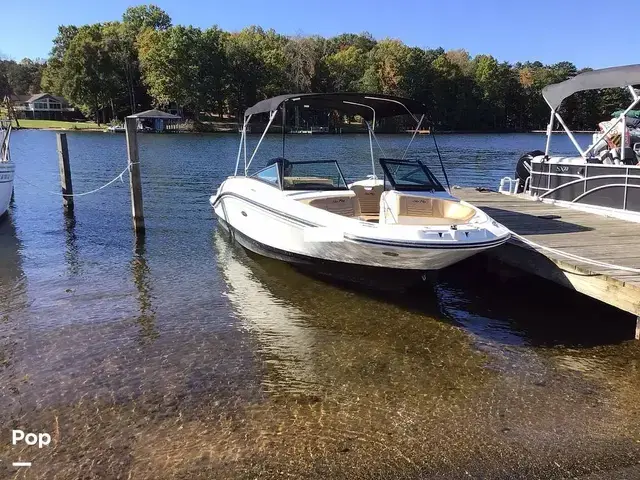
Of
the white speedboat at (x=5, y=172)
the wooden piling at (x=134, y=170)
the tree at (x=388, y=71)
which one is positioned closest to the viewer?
the wooden piling at (x=134, y=170)

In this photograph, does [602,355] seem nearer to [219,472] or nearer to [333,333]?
[333,333]

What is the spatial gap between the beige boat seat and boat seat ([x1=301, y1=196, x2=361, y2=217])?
0.57 metres

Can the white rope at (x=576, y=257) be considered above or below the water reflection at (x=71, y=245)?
above

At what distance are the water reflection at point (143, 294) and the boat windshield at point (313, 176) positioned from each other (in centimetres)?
273

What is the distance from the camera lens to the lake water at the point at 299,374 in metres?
4.33

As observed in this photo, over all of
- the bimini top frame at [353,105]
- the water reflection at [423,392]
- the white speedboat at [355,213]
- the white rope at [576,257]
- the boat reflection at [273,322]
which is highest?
the bimini top frame at [353,105]

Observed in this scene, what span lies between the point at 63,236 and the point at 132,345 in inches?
268

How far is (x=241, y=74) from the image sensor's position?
249 feet

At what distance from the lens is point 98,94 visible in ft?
250

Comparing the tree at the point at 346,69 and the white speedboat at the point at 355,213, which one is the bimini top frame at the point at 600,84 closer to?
the white speedboat at the point at 355,213

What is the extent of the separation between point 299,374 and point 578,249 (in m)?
4.26

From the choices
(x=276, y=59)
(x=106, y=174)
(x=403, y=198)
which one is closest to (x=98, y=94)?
(x=276, y=59)

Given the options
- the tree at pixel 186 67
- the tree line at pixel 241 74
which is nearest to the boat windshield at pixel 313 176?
the tree line at pixel 241 74

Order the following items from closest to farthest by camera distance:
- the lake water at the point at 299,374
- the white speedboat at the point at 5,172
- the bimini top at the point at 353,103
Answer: the lake water at the point at 299,374, the bimini top at the point at 353,103, the white speedboat at the point at 5,172
